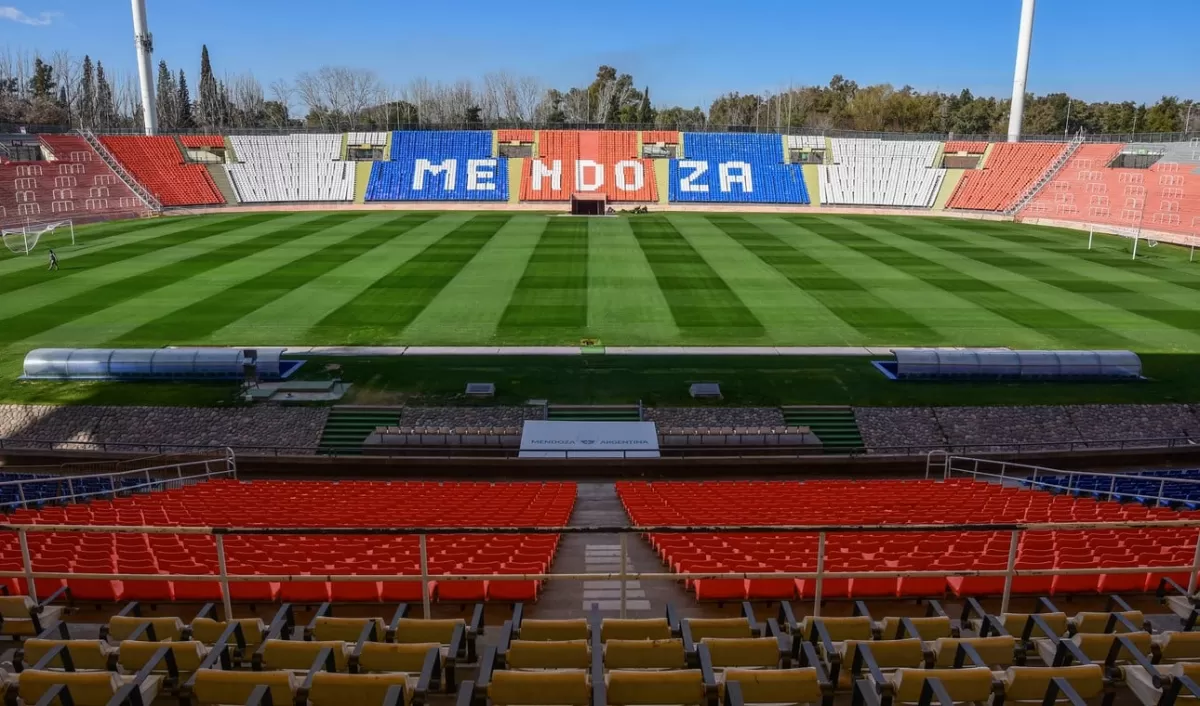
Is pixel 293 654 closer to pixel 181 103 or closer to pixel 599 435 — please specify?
pixel 599 435

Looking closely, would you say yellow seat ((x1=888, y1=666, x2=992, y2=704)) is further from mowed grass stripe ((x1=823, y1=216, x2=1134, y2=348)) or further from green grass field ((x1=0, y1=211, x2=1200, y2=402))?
mowed grass stripe ((x1=823, y1=216, x2=1134, y2=348))

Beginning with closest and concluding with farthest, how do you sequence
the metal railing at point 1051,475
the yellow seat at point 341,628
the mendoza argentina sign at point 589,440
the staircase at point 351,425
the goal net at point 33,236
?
1. the yellow seat at point 341,628
2. the metal railing at point 1051,475
3. the mendoza argentina sign at point 589,440
4. the staircase at point 351,425
5. the goal net at point 33,236

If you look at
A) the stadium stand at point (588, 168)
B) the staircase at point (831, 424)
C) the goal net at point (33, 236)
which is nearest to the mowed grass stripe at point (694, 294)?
the staircase at point (831, 424)

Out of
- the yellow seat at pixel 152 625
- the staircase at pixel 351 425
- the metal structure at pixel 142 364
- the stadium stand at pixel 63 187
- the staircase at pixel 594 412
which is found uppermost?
the stadium stand at pixel 63 187

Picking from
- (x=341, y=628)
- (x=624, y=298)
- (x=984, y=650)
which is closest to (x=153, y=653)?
(x=341, y=628)

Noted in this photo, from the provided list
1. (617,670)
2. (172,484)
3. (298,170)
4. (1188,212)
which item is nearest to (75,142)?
(298,170)

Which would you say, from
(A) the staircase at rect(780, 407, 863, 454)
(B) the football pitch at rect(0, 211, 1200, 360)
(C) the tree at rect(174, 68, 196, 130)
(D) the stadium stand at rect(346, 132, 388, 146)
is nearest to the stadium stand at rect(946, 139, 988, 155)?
(B) the football pitch at rect(0, 211, 1200, 360)

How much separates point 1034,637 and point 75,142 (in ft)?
276

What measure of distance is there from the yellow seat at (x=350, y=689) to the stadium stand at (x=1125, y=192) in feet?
202

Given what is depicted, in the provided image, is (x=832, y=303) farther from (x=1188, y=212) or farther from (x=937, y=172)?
(x=937, y=172)

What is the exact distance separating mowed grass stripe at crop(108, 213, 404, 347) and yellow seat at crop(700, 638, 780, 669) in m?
29.3

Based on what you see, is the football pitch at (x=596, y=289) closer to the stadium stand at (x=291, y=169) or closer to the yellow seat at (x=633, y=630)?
the stadium stand at (x=291, y=169)

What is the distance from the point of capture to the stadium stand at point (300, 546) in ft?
25.9

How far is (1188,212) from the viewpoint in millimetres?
55875
